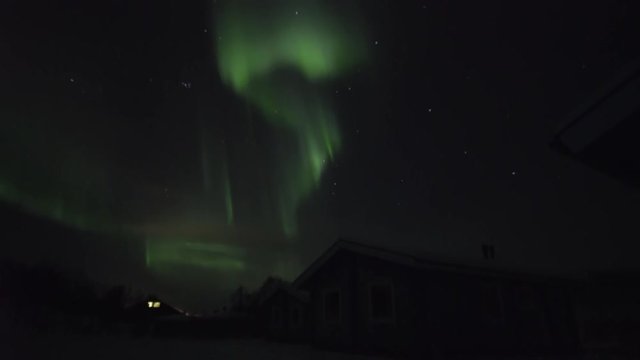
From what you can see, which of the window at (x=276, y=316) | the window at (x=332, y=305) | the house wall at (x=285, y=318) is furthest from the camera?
the window at (x=276, y=316)

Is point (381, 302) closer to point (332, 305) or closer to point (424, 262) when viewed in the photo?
point (424, 262)

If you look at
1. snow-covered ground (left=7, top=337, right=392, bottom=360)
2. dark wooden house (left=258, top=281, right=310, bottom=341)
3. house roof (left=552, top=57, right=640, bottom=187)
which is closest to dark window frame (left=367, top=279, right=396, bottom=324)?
snow-covered ground (left=7, top=337, right=392, bottom=360)

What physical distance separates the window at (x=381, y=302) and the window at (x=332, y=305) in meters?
2.37

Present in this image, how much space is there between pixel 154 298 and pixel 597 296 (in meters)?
48.0

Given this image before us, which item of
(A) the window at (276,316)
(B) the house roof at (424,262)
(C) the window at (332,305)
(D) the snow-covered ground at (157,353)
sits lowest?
(D) the snow-covered ground at (157,353)

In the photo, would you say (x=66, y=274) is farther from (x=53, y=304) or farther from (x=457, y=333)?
(x=457, y=333)

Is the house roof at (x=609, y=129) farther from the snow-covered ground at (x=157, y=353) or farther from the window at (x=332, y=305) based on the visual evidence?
the window at (x=332, y=305)

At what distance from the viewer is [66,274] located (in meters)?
75.6

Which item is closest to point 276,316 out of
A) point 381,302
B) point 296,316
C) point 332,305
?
point 296,316

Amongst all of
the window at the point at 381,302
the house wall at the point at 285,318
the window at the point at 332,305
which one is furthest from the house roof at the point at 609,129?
the house wall at the point at 285,318

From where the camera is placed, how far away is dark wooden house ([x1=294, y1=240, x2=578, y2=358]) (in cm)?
1492

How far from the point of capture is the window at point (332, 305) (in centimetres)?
1861

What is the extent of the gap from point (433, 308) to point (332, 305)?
5.39m

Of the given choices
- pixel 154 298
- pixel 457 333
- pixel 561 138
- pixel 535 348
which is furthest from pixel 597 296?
Answer: pixel 154 298
